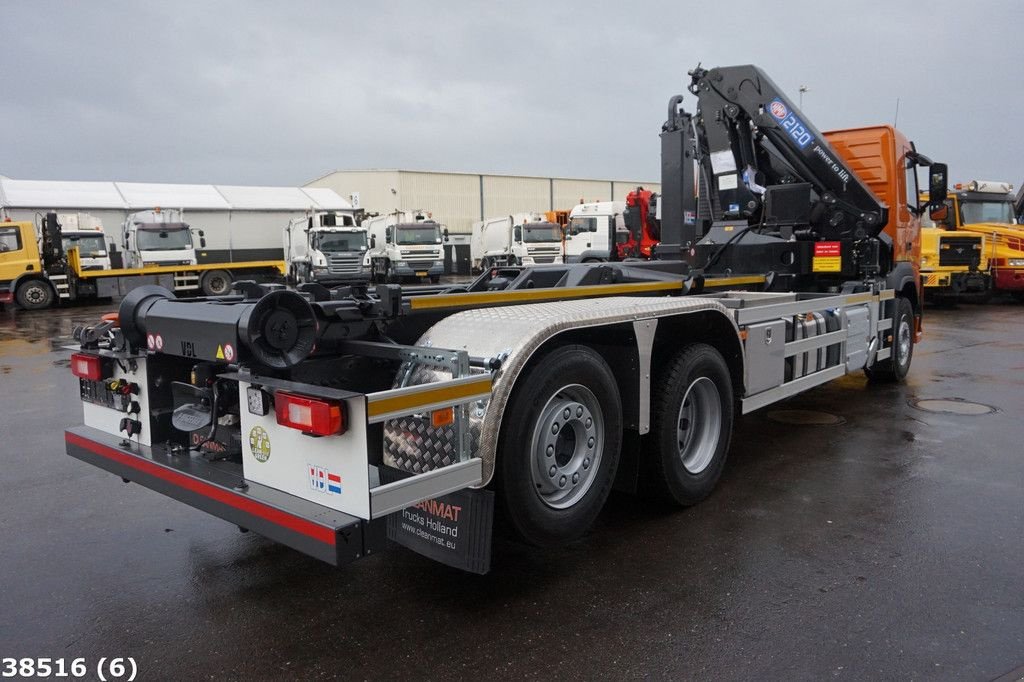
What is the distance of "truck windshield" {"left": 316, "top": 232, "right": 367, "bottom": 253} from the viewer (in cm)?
2958

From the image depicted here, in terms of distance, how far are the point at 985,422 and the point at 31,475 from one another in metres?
8.10

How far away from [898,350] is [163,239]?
2453cm

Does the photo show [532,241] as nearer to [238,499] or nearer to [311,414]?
[238,499]

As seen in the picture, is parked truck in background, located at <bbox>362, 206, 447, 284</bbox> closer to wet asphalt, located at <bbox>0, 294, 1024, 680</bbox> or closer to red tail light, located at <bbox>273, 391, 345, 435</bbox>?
wet asphalt, located at <bbox>0, 294, 1024, 680</bbox>

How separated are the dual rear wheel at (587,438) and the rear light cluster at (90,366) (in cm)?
244

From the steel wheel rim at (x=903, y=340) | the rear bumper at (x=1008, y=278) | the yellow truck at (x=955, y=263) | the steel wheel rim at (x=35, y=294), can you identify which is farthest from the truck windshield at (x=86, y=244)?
the rear bumper at (x=1008, y=278)

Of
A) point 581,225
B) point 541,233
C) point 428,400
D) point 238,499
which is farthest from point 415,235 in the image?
point 428,400

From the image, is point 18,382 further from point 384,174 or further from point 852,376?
point 384,174

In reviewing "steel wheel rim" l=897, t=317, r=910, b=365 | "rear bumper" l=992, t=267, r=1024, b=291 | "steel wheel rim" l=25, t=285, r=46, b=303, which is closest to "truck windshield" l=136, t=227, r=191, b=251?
"steel wheel rim" l=25, t=285, r=46, b=303

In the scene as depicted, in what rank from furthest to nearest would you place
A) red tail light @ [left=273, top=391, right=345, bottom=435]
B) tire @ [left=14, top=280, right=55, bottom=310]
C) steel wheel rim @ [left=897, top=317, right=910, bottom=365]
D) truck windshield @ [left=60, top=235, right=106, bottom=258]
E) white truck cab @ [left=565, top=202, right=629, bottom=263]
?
1. white truck cab @ [left=565, top=202, right=629, bottom=263]
2. truck windshield @ [left=60, top=235, right=106, bottom=258]
3. tire @ [left=14, top=280, right=55, bottom=310]
4. steel wheel rim @ [left=897, top=317, right=910, bottom=365]
5. red tail light @ [left=273, top=391, right=345, bottom=435]

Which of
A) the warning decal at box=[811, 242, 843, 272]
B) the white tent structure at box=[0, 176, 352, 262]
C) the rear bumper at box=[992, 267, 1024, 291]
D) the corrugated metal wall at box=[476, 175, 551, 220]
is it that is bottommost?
the rear bumper at box=[992, 267, 1024, 291]

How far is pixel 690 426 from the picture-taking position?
194 inches

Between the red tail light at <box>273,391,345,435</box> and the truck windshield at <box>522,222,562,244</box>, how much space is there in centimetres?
3009

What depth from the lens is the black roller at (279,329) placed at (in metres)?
3.19
